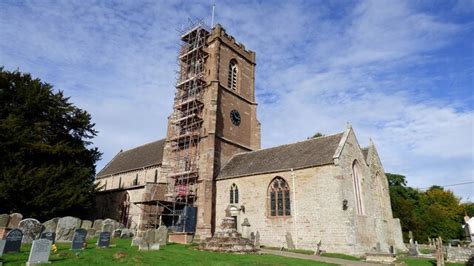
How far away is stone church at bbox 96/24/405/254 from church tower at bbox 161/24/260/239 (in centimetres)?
10

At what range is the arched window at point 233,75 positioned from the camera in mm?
33938

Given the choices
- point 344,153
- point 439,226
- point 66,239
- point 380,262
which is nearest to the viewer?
point 380,262

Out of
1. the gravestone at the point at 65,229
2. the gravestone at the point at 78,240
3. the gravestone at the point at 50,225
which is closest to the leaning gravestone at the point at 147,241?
the gravestone at the point at 78,240

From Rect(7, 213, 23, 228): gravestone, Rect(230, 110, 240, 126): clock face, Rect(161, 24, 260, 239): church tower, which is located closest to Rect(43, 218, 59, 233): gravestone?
Rect(7, 213, 23, 228): gravestone

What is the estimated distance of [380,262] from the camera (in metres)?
17.8

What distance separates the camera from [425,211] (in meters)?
50.6

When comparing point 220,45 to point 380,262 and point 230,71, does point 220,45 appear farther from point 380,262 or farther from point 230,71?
point 380,262

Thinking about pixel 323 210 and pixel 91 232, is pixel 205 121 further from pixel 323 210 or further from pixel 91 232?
pixel 323 210

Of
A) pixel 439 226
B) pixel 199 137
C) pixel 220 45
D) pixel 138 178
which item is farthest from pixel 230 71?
pixel 439 226

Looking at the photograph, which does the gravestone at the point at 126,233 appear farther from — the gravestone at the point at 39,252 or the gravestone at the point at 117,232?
the gravestone at the point at 39,252

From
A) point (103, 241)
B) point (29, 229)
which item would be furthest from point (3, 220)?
point (103, 241)

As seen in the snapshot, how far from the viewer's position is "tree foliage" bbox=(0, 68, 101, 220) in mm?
21672

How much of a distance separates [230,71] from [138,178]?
51.1 ft

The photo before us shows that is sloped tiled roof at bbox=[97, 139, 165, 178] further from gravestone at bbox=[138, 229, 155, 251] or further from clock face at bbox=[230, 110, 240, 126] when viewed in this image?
gravestone at bbox=[138, 229, 155, 251]
